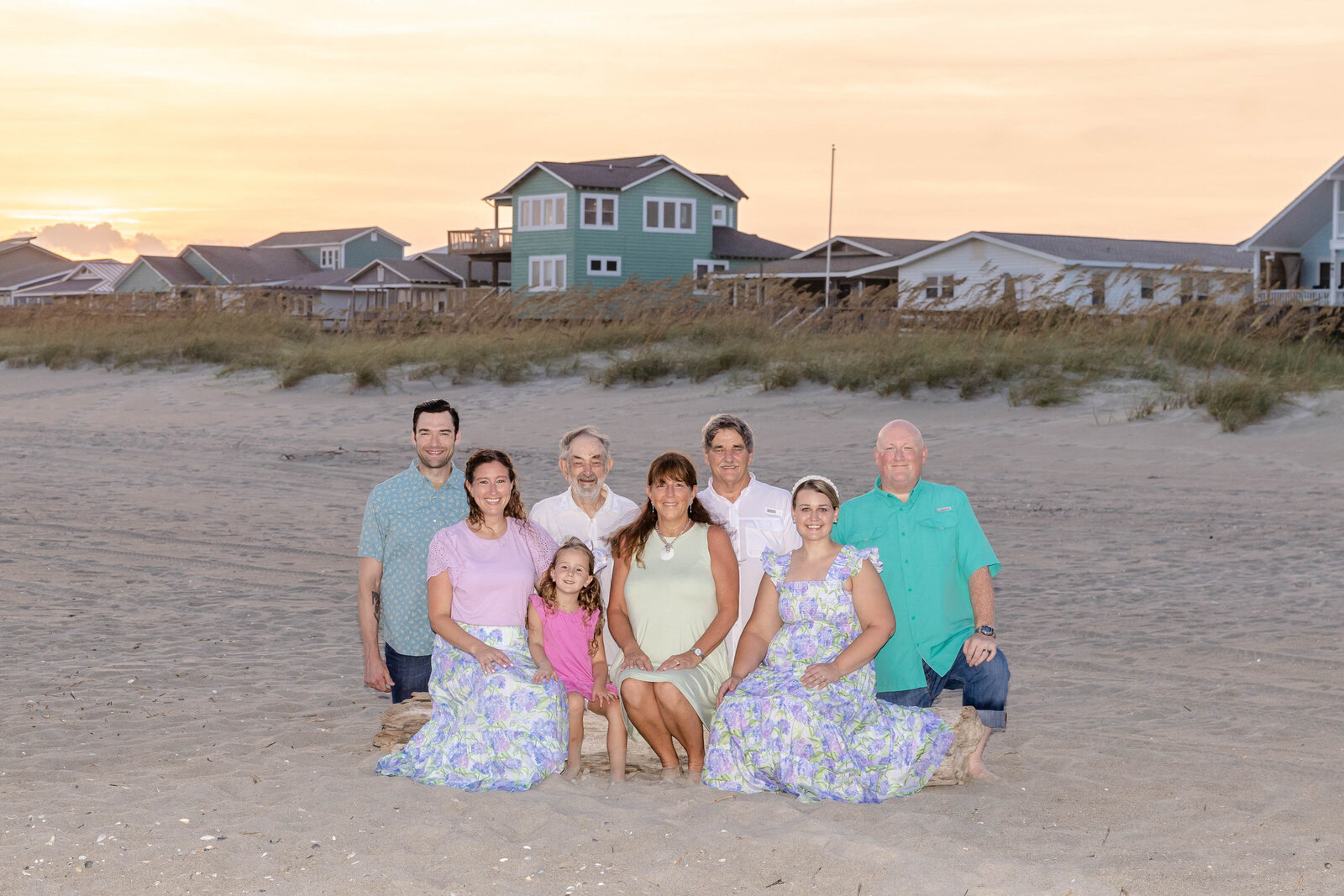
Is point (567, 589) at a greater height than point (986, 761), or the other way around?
point (567, 589)

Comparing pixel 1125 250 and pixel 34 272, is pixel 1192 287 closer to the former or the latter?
pixel 1125 250

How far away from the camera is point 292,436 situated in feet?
57.7

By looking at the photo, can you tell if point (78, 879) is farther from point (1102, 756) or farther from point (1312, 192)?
point (1312, 192)

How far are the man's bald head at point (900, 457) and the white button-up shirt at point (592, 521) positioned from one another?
3.28 ft

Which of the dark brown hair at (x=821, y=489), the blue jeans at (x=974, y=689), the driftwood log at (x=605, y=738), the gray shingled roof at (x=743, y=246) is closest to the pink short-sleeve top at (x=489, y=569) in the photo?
the driftwood log at (x=605, y=738)

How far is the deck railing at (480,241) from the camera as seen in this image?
5134 centimetres

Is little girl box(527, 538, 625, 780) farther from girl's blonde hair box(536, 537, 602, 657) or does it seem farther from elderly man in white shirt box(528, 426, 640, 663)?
elderly man in white shirt box(528, 426, 640, 663)

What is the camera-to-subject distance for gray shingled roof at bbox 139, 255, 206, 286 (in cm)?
6944

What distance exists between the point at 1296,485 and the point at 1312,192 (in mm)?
22853

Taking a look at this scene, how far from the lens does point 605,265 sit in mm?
46906

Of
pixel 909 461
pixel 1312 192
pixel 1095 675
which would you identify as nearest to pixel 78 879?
pixel 909 461

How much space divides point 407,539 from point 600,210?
41.4 m

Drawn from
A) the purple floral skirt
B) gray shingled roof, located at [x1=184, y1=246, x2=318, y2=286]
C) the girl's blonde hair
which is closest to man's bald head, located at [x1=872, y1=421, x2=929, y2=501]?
the girl's blonde hair

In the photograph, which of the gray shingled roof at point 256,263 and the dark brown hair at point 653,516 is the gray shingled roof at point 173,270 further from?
the dark brown hair at point 653,516
